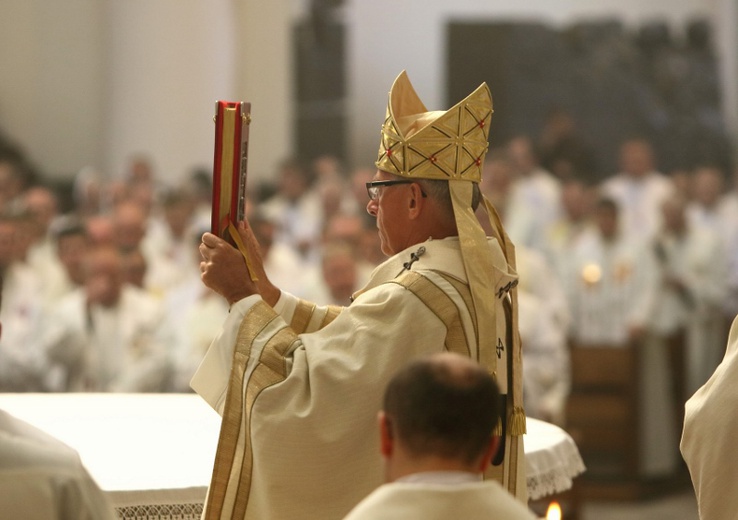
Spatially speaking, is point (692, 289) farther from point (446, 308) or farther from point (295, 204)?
point (446, 308)

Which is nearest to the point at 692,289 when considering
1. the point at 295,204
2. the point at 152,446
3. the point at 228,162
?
the point at 295,204

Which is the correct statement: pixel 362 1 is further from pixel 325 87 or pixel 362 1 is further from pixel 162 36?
pixel 162 36

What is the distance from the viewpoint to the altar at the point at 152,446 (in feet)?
12.0

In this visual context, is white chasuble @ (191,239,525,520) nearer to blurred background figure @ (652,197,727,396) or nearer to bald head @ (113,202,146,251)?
bald head @ (113,202,146,251)

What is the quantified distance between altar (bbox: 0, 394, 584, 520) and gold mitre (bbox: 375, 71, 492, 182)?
1118mm

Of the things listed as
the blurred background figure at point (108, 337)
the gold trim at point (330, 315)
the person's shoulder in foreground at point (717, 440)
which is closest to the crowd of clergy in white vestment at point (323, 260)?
the blurred background figure at point (108, 337)

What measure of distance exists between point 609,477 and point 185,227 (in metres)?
4.44

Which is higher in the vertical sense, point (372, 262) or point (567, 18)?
point (567, 18)

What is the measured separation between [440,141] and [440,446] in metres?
1.46

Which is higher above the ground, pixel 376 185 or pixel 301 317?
pixel 376 185

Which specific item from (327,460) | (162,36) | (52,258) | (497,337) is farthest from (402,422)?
(162,36)

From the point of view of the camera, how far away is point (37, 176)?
13625 mm

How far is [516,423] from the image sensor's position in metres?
3.47

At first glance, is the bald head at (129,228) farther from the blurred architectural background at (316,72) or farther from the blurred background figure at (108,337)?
the blurred architectural background at (316,72)
